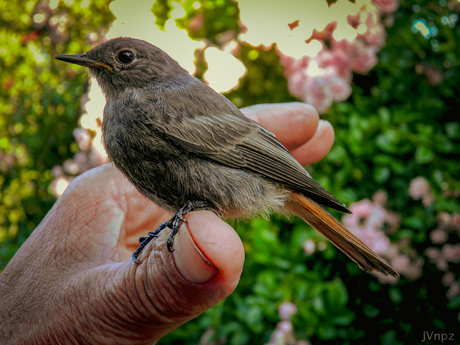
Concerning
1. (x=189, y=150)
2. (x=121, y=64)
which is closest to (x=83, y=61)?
(x=121, y=64)

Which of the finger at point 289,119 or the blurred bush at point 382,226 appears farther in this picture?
the finger at point 289,119

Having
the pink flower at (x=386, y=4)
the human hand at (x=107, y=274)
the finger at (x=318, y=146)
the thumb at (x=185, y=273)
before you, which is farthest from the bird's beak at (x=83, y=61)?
the pink flower at (x=386, y=4)

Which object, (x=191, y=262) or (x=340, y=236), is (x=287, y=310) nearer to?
(x=340, y=236)

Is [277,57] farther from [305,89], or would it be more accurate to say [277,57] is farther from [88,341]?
[88,341]

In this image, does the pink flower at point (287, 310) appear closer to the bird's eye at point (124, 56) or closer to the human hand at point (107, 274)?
the human hand at point (107, 274)

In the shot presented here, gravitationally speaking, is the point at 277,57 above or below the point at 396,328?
above

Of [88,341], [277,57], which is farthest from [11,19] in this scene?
[88,341]
